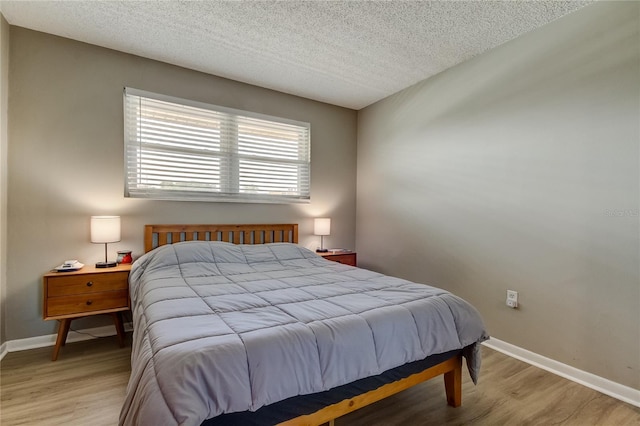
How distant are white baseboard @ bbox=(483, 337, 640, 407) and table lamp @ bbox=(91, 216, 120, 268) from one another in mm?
3397

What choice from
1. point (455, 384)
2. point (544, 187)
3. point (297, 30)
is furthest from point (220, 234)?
point (544, 187)

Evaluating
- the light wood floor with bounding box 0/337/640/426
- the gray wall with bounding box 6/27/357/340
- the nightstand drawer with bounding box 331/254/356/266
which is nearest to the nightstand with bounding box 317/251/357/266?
the nightstand drawer with bounding box 331/254/356/266

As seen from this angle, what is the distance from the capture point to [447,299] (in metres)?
1.75

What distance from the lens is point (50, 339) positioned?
2.53 metres

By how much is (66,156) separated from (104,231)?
779mm

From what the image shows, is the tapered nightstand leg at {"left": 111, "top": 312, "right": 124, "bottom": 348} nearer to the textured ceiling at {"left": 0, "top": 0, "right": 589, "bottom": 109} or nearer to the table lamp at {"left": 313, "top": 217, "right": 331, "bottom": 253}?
the table lamp at {"left": 313, "top": 217, "right": 331, "bottom": 253}

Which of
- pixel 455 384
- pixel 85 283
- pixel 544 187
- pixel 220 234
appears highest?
pixel 544 187

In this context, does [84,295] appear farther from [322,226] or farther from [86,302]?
[322,226]

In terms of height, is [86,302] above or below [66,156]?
below

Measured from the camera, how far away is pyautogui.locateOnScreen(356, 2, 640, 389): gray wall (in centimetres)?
195

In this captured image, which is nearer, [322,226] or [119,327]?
[119,327]

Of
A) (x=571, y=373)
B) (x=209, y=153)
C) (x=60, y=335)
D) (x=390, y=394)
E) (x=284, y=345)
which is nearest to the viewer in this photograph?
(x=284, y=345)

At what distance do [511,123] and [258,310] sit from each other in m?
2.52

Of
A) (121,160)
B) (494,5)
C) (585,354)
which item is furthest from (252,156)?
(585,354)
